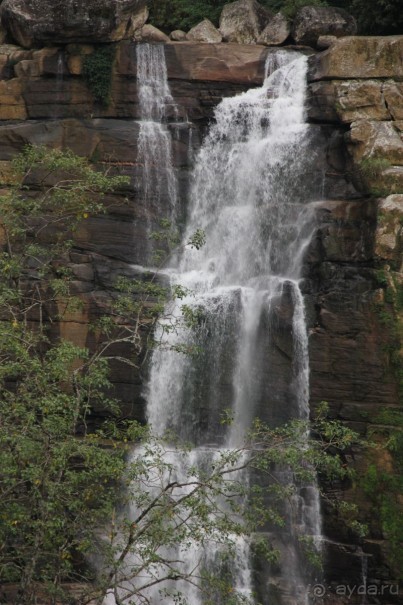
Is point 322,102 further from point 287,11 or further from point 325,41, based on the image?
point 287,11

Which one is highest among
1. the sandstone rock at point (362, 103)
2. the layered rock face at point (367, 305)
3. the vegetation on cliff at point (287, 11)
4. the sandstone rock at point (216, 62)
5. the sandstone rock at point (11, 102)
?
the vegetation on cliff at point (287, 11)

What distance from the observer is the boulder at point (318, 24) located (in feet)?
84.0

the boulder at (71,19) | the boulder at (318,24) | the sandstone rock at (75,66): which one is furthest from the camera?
the boulder at (318,24)

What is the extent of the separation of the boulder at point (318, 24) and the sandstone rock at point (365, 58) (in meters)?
2.42

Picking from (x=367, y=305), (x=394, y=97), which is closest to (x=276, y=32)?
(x=394, y=97)

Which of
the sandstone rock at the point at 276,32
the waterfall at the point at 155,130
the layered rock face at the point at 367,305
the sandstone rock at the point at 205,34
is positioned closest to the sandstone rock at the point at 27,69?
the waterfall at the point at 155,130

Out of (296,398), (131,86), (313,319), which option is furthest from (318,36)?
(296,398)

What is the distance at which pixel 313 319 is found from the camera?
20766mm

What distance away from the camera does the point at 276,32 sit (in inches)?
1033

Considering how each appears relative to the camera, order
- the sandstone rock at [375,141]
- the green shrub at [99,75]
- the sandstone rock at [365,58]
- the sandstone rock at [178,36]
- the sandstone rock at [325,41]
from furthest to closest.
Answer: the sandstone rock at [178,36]
the sandstone rock at [325,41]
the green shrub at [99,75]
the sandstone rock at [365,58]
the sandstone rock at [375,141]

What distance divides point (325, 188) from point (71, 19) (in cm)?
831

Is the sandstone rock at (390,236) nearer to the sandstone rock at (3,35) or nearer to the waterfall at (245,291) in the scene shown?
the waterfall at (245,291)

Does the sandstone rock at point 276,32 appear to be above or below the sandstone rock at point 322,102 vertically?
above

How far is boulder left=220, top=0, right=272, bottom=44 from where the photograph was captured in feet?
87.9
